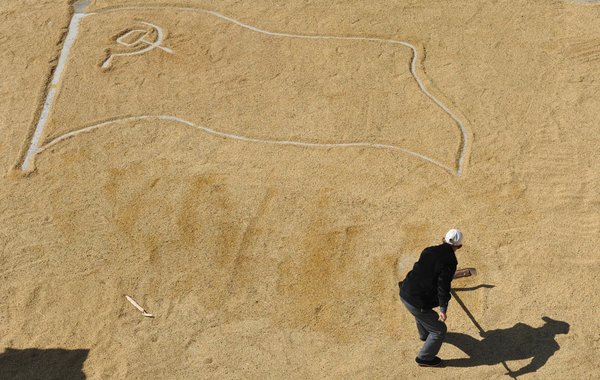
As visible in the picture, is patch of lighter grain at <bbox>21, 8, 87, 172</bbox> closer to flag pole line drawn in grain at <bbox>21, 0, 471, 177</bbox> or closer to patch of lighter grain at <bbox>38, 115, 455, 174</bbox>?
flag pole line drawn in grain at <bbox>21, 0, 471, 177</bbox>

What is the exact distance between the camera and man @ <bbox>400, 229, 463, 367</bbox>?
8.38 m

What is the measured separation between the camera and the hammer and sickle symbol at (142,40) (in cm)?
1398

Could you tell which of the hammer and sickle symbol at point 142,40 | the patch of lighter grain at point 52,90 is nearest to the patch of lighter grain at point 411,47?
the patch of lighter grain at point 52,90

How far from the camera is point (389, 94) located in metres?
12.8

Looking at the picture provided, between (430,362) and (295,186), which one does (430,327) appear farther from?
(295,186)

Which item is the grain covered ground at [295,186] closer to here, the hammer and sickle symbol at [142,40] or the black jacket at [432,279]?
the hammer and sickle symbol at [142,40]

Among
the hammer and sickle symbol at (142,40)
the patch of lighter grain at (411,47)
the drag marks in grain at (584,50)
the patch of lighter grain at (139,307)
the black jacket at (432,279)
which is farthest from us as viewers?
the hammer and sickle symbol at (142,40)

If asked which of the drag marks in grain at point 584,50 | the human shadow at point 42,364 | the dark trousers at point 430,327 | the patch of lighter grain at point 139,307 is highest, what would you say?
the drag marks in grain at point 584,50

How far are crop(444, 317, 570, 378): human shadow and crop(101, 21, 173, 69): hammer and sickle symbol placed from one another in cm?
818

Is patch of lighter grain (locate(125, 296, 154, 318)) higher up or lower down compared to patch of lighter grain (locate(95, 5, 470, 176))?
lower down

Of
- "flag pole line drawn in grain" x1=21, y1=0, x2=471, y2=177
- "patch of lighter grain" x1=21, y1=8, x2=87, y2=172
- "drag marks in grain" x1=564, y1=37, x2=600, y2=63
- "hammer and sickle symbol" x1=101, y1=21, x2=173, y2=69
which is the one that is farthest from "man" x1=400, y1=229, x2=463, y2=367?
"hammer and sickle symbol" x1=101, y1=21, x2=173, y2=69

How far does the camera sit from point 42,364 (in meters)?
9.05

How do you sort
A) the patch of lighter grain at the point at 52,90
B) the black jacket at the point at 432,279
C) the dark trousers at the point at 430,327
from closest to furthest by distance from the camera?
the black jacket at the point at 432,279 < the dark trousers at the point at 430,327 < the patch of lighter grain at the point at 52,90

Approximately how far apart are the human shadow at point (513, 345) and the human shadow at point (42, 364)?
4.65m
